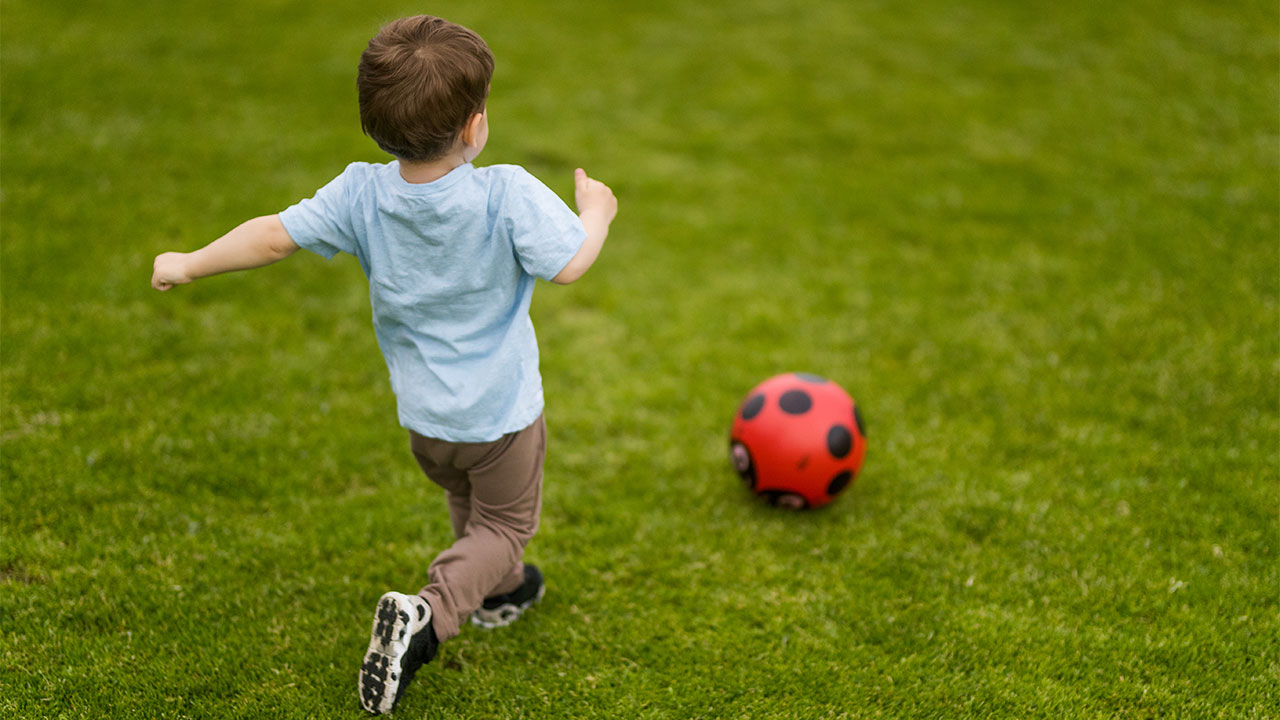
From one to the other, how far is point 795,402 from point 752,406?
0.70 feet

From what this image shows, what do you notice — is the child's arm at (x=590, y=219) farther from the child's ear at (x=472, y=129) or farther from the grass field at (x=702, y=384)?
the grass field at (x=702, y=384)

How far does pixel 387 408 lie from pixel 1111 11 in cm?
1003

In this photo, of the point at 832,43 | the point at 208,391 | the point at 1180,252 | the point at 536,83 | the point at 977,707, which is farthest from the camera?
the point at 832,43

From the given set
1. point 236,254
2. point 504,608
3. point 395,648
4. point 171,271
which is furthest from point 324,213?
point 504,608

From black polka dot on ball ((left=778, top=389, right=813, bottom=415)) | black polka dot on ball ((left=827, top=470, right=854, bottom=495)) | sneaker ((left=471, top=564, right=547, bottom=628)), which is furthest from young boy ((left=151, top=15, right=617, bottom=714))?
black polka dot on ball ((left=827, top=470, right=854, bottom=495))

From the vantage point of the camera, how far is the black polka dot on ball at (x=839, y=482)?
4.64 m

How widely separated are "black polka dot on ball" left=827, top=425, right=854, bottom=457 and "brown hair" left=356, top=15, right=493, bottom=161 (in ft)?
8.03

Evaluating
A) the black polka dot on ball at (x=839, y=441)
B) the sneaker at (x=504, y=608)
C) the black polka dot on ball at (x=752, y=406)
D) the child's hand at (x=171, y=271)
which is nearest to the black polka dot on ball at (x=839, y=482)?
the black polka dot on ball at (x=839, y=441)

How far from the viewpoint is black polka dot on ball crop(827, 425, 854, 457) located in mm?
4609

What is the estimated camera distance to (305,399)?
219 inches

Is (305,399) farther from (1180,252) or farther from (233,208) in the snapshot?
(1180,252)

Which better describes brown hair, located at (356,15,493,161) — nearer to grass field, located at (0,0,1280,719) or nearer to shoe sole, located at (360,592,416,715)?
shoe sole, located at (360,592,416,715)

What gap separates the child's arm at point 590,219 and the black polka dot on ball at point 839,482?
78.5 inches

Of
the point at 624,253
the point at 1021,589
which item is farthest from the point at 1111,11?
the point at 1021,589
